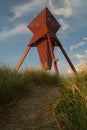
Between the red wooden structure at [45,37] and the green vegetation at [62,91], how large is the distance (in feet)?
15.1

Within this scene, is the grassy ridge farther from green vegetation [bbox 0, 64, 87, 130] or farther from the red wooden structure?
the red wooden structure

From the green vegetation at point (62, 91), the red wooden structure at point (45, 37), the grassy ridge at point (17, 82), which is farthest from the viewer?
the red wooden structure at point (45, 37)

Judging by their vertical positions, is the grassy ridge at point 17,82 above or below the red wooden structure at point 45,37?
below

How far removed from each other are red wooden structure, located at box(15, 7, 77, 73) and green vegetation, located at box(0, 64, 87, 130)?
15.1 ft

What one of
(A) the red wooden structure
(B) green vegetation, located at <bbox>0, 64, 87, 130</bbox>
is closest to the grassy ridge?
(B) green vegetation, located at <bbox>0, 64, 87, 130</bbox>

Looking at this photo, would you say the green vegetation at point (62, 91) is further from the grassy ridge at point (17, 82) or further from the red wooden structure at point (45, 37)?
the red wooden structure at point (45, 37)

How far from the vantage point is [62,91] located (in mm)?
5488

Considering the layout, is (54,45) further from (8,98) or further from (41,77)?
(8,98)

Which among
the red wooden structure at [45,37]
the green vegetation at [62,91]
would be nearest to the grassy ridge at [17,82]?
the green vegetation at [62,91]

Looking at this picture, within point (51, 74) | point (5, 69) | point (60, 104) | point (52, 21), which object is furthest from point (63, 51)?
point (60, 104)

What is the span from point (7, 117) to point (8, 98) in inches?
28.0

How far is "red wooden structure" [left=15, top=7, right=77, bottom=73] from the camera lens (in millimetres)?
13367

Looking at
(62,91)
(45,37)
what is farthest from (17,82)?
(45,37)

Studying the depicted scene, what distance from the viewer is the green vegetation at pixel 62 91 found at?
3.70 m
